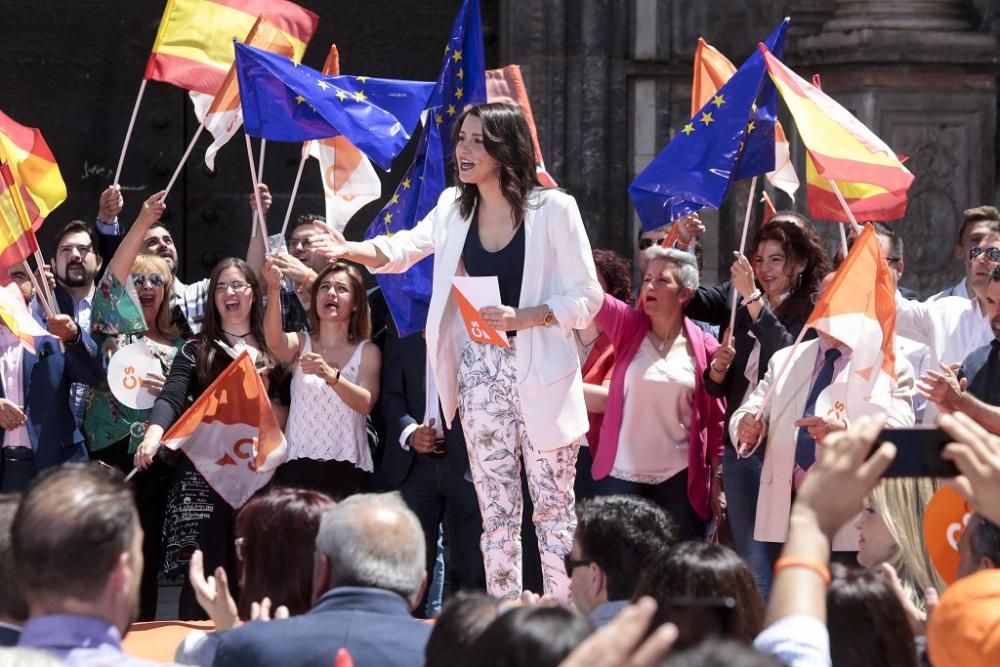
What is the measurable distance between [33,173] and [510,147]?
2469 millimetres

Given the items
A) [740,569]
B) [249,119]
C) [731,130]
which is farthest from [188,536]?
[740,569]

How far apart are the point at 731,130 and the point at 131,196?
3686mm

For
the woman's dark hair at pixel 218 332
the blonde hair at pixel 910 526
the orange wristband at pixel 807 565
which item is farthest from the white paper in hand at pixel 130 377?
the orange wristband at pixel 807 565

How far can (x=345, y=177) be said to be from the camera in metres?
7.74

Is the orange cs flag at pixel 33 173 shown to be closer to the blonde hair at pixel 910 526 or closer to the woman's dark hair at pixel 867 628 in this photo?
the blonde hair at pixel 910 526

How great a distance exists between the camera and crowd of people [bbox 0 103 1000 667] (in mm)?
2988

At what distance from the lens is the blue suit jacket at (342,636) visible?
378cm

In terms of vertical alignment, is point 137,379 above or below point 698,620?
below

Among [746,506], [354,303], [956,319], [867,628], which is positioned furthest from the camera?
[354,303]

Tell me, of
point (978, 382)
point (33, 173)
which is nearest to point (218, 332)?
point (33, 173)

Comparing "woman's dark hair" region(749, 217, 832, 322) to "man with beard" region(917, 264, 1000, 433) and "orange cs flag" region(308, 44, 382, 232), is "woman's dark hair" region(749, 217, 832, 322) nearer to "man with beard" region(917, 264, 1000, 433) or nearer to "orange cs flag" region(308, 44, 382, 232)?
"man with beard" region(917, 264, 1000, 433)

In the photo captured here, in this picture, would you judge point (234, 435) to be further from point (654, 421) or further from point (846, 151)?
point (846, 151)

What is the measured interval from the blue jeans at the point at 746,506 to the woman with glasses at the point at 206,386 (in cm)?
186

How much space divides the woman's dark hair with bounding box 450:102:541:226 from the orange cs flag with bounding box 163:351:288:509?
147cm
